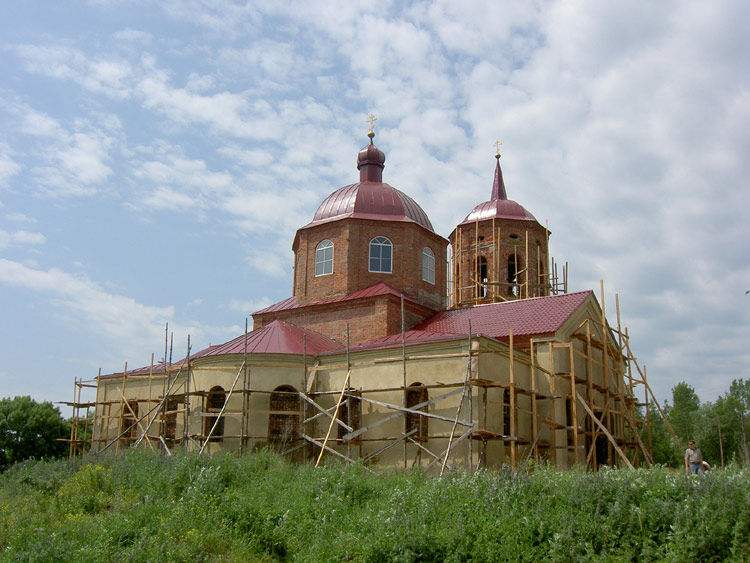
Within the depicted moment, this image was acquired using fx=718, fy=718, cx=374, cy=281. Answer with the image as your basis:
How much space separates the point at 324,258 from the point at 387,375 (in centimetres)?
709

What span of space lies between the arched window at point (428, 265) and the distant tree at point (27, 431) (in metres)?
17.2

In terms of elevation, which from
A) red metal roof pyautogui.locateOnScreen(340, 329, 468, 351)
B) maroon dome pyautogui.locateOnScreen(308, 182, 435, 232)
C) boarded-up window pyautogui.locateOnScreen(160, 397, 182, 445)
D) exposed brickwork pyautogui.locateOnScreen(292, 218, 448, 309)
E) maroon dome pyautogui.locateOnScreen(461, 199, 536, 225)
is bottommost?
boarded-up window pyautogui.locateOnScreen(160, 397, 182, 445)

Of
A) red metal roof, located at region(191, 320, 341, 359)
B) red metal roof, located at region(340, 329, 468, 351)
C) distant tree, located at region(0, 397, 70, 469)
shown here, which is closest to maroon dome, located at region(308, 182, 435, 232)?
red metal roof, located at region(191, 320, 341, 359)

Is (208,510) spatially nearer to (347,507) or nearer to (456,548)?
(347,507)

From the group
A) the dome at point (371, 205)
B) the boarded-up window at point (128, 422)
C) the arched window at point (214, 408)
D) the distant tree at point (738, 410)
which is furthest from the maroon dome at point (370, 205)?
the distant tree at point (738, 410)

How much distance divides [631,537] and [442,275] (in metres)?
16.4

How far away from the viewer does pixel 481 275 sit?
103 ft

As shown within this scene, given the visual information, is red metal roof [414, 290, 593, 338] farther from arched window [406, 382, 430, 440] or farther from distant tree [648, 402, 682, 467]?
distant tree [648, 402, 682, 467]

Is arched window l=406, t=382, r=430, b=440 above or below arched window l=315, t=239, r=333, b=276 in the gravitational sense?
below

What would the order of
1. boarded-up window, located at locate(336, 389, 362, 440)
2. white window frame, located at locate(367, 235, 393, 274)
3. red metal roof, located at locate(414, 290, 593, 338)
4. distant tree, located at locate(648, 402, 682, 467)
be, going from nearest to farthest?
boarded-up window, located at locate(336, 389, 362, 440), red metal roof, located at locate(414, 290, 593, 338), white window frame, located at locate(367, 235, 393, 274), distant tree, located at locate(648, 402, 682, 467)

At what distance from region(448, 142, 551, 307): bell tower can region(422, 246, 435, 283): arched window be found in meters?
4.45

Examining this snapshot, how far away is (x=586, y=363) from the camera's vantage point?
72.2ft

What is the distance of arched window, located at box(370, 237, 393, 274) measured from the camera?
24453 mm

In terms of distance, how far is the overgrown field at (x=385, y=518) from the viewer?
10.3m
